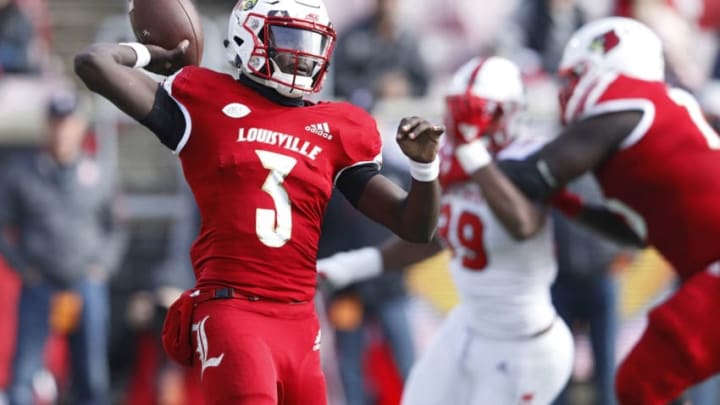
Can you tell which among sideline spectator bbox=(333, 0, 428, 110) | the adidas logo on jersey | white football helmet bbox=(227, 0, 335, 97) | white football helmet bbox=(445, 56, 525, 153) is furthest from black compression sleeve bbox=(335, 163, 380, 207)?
sideline spectator bbox=(333, 0, 428, 110)

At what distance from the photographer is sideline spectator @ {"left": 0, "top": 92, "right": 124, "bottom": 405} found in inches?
312

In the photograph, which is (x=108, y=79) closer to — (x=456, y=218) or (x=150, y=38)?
(x=150, y=38)

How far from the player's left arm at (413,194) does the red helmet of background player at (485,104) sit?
4.21 ft

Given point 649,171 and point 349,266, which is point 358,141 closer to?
point 349,266

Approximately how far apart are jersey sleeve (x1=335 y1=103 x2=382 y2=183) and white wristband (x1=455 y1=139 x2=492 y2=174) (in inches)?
40.4

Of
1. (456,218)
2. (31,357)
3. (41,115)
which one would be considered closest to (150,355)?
(31,357)

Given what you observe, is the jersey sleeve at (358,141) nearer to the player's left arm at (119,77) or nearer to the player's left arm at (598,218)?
the player's left arm at (119,77)

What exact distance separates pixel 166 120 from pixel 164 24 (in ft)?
1.17

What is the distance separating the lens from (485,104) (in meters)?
5.79

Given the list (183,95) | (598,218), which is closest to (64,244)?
(598,218)

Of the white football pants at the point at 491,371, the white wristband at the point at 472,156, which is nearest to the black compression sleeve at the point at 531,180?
the white wristband at the point at 472,156

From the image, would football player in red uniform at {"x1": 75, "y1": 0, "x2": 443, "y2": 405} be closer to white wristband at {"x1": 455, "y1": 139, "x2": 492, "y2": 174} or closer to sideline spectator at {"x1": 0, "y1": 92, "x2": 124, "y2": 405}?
white wristband at {"x1": 455, "y1": 139, "x2": 492, "y2": 174}

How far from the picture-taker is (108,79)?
4.20 metres

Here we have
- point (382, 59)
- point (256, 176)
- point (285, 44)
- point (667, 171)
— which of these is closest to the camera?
point (256, 176)
